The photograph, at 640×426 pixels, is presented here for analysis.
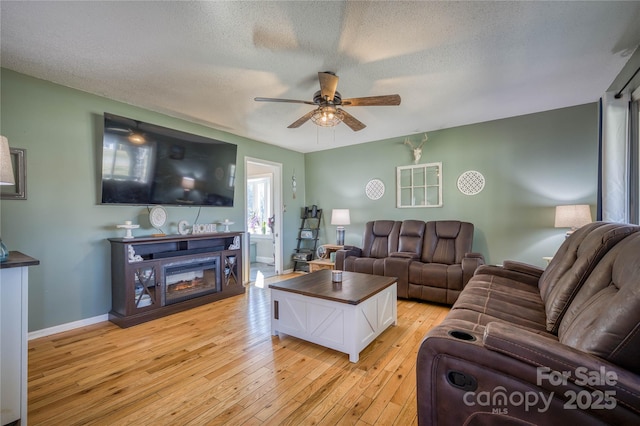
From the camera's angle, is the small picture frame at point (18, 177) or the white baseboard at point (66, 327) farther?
the white baseboard at point (66, 327)

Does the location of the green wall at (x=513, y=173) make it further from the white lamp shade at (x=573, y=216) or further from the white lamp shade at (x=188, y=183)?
the white lamp shade at (x=188, y=183)

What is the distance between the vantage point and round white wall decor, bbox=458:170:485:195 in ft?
13.5

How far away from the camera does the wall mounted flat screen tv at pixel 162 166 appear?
2.98 meters

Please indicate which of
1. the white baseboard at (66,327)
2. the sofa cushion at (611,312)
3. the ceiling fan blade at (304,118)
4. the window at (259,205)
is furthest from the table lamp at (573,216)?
the window at (259,205)

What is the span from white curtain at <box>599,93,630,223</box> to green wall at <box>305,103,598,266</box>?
998 millimetres

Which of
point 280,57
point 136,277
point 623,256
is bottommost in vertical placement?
point 136,277

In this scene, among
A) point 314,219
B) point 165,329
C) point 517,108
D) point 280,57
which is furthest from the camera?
point 314,219

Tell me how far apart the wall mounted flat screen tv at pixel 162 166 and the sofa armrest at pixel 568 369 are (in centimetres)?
356

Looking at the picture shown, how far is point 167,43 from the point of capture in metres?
2.14

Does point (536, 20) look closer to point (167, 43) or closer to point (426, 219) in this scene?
point (167, 43)

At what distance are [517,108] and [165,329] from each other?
4.91 metres

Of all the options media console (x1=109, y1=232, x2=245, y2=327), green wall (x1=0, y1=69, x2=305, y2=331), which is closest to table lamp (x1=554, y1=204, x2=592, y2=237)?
media console (x1=109, y1=232, x2=245, y2=327)

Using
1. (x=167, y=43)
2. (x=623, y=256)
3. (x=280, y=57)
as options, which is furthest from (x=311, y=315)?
(x=167, y=43)

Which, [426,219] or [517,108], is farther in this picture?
[426,219]
